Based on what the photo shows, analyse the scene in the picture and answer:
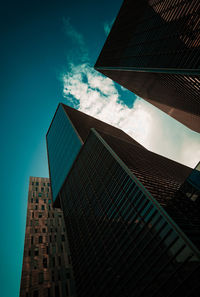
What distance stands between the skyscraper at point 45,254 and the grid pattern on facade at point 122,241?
10355 millimetres

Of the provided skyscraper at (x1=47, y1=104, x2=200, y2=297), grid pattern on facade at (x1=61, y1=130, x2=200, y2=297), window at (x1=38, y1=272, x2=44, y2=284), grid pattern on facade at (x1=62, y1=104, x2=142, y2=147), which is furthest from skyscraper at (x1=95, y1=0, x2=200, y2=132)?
window at (x1=38, y1=272, x2=44, y2=284)

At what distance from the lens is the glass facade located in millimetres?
75188

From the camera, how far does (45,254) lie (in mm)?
54375

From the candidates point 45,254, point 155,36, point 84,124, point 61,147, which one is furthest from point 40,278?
point 155,36

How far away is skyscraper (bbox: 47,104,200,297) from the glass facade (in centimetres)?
1735

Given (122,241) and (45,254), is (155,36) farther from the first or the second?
(45,254)

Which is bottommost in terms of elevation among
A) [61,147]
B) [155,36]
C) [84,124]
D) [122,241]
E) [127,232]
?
[61,147]

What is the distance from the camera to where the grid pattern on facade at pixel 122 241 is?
841 inches

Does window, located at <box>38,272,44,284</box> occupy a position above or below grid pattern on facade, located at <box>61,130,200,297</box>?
below

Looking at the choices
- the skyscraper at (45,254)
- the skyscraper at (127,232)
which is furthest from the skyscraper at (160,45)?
the skyscraper at (45,254)

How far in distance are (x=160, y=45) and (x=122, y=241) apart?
49333mm

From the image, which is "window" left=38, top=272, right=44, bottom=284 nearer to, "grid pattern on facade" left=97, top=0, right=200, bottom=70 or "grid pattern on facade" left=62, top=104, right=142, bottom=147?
"grid pattern on facade" left=62, top=104, right=142, bottom=147

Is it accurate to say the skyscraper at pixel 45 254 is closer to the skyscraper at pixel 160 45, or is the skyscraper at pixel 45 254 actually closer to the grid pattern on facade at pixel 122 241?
the grid pattern on facade at pixel 122 241

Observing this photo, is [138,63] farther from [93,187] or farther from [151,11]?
[93,187]
